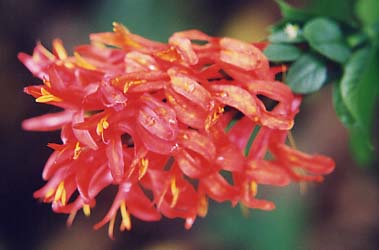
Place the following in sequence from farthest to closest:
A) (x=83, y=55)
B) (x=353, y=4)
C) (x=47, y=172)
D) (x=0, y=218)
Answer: (x=0, y=218) → (x=353, y=4) → (x=83, y=55) → (x=47, y=172)

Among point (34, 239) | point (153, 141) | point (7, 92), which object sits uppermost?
point (153, 141)

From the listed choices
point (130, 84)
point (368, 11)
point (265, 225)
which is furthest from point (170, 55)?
point (265, 225)

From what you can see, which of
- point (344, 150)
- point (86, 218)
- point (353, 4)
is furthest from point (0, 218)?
point (353, 4)

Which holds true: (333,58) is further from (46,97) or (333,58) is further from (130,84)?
(46,97)

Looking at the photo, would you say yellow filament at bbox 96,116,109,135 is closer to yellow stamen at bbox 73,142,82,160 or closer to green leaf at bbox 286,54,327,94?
yellow stamen at bbox 73,142,82,160

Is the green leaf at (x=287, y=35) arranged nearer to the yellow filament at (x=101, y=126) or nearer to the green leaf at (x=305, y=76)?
the green leaf at (x=305, y=76)

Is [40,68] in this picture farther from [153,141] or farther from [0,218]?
[0,218]

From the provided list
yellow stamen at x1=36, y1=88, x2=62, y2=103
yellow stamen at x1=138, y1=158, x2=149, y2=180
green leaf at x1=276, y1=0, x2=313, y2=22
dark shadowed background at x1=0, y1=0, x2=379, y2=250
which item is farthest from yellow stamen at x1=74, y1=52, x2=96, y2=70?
dark shadowed background at x1=0, y1=0, x2=379, y2=250
